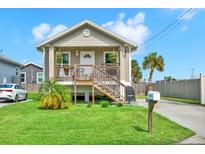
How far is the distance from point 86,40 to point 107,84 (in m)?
3.28

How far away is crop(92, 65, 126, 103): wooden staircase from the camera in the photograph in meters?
19.3

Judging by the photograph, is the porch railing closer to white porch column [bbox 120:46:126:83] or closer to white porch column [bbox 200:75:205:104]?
white porch column [bbox 120:46:126:83]

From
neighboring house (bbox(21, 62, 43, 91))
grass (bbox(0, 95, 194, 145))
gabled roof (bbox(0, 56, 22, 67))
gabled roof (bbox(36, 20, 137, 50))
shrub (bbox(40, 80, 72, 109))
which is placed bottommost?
grass (bbox(0, 95, 194, 145))

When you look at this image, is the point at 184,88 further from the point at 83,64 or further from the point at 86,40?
the point at 86,40

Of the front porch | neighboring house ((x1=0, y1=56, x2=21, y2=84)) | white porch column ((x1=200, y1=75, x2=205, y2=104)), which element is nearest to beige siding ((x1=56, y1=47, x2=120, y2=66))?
the front porch

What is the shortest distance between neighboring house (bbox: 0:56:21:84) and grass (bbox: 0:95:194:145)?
2074 centimetres

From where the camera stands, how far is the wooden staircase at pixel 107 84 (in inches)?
759

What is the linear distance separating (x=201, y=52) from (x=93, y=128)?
346 inches

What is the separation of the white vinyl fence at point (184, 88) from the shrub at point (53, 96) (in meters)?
9.02

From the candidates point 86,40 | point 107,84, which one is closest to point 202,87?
point 107,84

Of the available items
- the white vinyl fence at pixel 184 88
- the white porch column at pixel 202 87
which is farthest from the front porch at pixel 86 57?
the white vinyl fence at pixel 184 88
